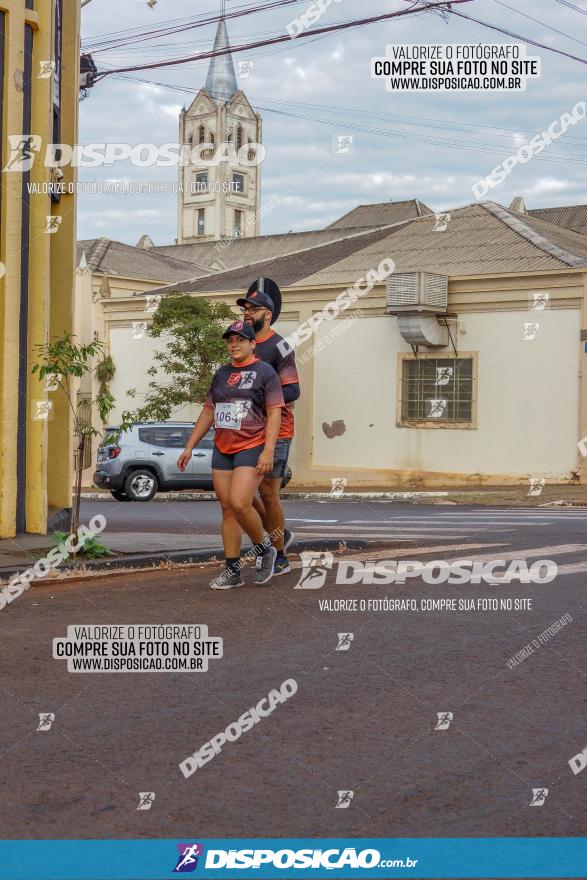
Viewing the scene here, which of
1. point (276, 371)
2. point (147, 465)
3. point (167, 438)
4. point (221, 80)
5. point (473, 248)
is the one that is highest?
point (221, 80)

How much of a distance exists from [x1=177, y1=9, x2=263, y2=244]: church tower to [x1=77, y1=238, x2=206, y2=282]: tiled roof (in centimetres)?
6422

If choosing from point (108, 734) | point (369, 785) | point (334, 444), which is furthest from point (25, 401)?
point (334, 444)

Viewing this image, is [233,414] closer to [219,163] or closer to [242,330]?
[242,330]

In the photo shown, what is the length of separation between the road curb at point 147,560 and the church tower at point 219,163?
112048 millimetres

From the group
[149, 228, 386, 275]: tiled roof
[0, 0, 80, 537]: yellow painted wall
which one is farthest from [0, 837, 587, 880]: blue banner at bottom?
[149, 228, 386, 275]: tiled roof

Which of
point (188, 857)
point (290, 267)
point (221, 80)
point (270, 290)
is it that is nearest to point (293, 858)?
point (188, 857)

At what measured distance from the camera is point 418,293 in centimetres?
2991

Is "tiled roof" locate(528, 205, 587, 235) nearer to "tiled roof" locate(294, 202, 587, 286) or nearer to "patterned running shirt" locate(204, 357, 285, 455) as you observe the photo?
"tiled roof" locate(294, 202, 587, 286)

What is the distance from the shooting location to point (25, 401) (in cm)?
1193

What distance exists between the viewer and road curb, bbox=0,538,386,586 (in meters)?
9.79

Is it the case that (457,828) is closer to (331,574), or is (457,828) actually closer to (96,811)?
(96,811)

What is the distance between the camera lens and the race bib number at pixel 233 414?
932 cm

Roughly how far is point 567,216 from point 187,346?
1073 inches

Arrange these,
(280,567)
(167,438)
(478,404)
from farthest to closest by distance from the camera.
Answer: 1. (478,404)
2. (167,438)
3. (280,567)
